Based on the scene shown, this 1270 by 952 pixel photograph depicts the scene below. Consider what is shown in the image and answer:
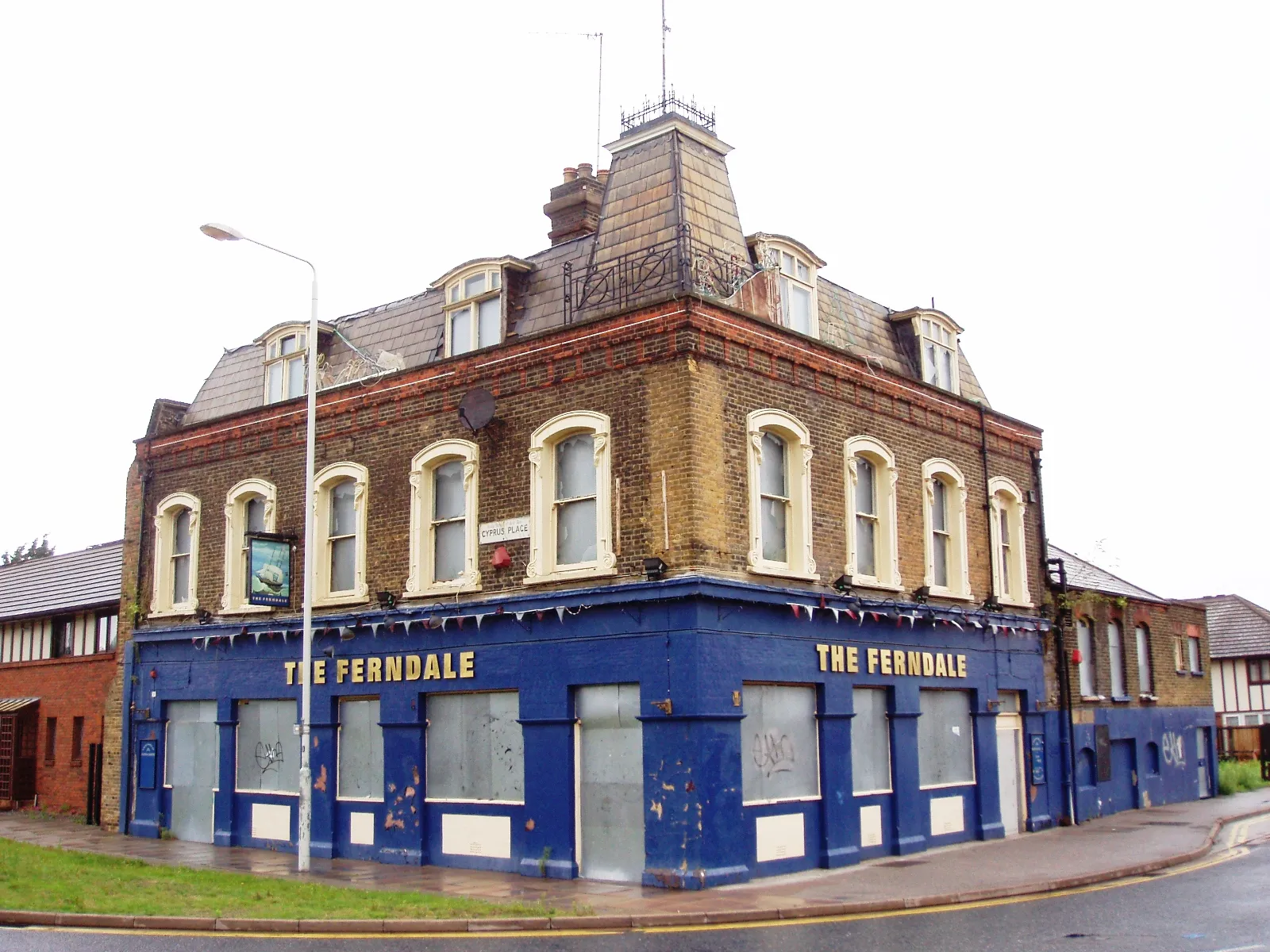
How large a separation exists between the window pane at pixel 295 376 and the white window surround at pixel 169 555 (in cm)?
285

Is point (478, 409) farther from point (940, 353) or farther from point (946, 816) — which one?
point (946, 816)

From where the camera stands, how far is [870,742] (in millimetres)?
19438

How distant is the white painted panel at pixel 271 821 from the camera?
70.1 feet

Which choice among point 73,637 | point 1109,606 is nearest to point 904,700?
point 1109,606

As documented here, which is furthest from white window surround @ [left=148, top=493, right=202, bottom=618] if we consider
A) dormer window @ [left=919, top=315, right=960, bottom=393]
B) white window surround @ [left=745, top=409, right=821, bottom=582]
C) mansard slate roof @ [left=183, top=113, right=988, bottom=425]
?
dormer window @ [left=919, top=315, right=960, bottom=393]

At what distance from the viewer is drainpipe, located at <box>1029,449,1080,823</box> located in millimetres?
24375

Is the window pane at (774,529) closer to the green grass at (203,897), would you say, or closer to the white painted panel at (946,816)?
the white painted panel at (946,816)

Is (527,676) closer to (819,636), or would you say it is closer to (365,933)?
(819,636)

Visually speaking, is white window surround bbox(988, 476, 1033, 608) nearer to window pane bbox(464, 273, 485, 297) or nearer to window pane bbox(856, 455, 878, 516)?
window pane bbox(856, 455, 878, 516)

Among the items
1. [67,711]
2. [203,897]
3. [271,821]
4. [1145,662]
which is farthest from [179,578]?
[1145,662]

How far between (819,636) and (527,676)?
4.30m

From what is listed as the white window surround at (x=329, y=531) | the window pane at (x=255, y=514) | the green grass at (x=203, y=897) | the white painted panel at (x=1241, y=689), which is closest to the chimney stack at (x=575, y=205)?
the white window surround at (x=329, y=531)

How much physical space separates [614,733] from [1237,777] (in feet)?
75.3

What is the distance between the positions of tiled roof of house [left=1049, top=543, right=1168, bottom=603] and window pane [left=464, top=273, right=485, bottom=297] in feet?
47.5
